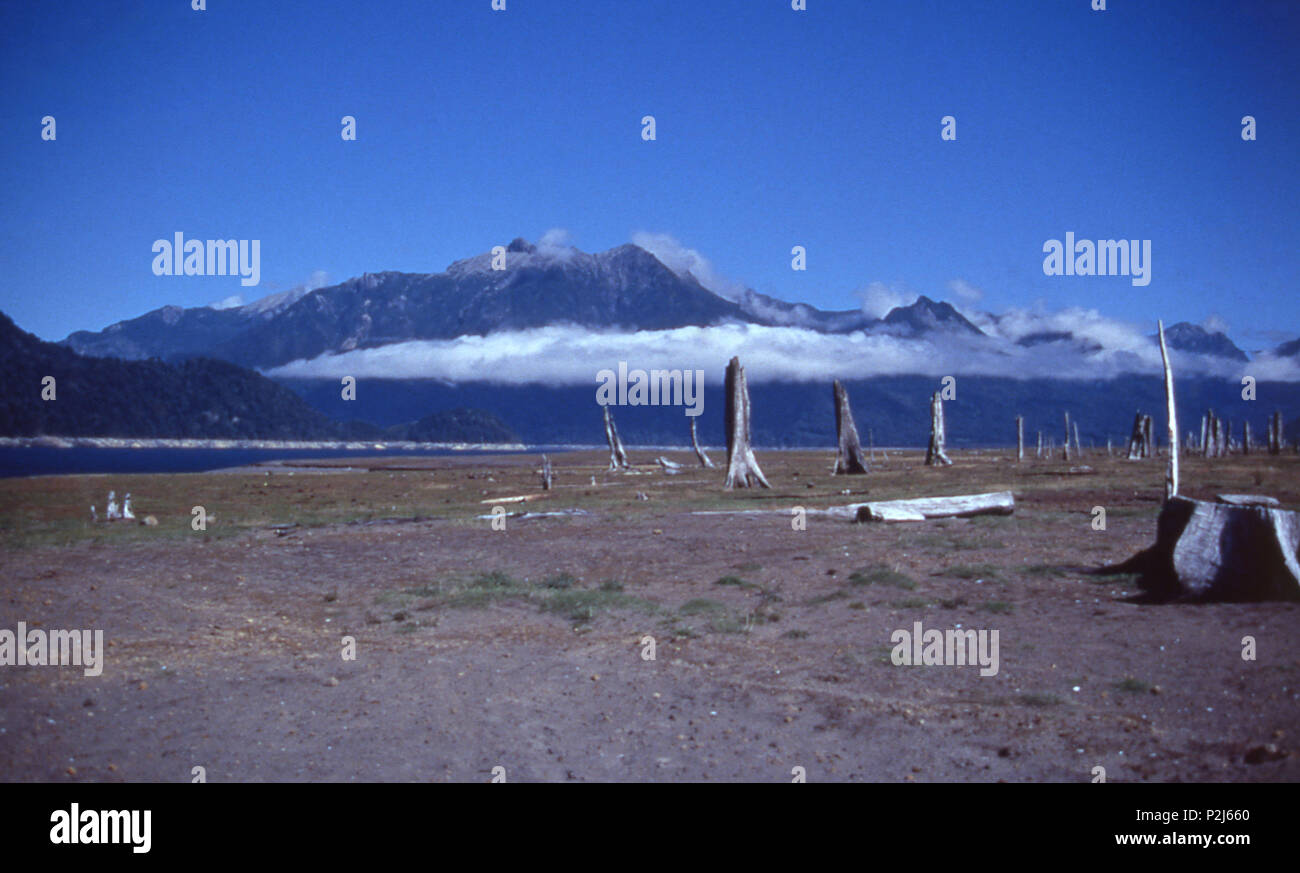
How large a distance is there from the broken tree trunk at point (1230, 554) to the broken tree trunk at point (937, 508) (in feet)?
29.1

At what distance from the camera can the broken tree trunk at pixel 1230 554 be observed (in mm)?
10516

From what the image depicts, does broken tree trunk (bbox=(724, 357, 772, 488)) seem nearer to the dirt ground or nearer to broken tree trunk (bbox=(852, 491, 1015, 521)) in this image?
broken tree trunk (bbox=(852, 491, 1015, 521))

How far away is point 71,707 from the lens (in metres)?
8.02

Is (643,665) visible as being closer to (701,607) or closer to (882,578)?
(701,607)

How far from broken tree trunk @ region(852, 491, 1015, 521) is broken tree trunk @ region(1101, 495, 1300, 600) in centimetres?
888

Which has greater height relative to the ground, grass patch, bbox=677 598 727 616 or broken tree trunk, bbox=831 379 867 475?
broken tree trunk, bbox=831 379 867 475

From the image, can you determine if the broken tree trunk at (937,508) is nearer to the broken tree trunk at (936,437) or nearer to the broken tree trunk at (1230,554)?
the broken tree trunk at (1230,554)

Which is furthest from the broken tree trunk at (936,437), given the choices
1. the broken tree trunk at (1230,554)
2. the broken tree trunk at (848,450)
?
the broken tree trunk at (1230,554)

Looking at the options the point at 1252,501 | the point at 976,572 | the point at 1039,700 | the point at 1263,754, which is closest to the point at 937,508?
the point at 976,572

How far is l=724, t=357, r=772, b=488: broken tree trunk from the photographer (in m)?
35.7

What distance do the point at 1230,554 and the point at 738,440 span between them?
2524 cm

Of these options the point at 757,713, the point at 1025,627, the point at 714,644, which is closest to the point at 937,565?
the point at 1025,627

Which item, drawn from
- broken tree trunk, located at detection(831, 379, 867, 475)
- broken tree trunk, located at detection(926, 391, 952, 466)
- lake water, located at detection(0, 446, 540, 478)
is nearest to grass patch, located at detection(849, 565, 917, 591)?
broken tree trunk, located at detection(831, 379, 867, 475)

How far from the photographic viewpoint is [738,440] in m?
35.9
